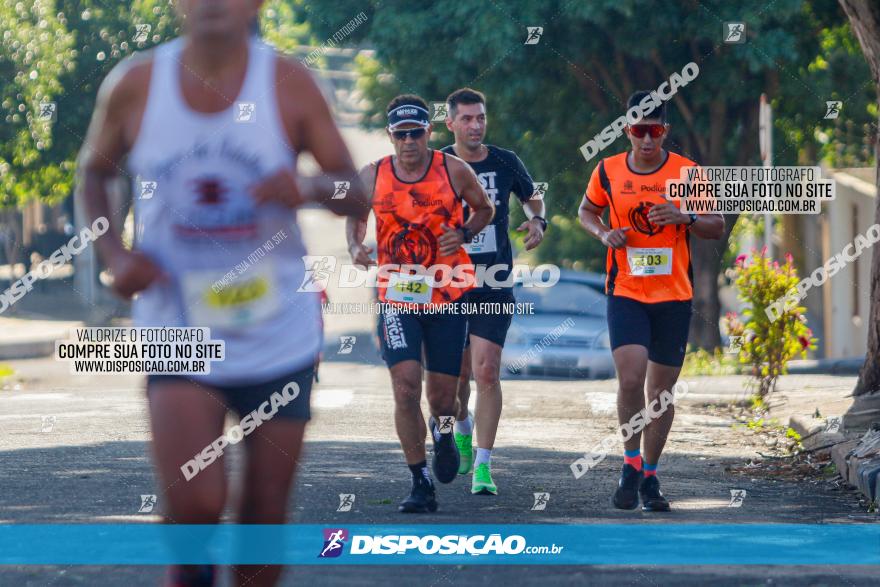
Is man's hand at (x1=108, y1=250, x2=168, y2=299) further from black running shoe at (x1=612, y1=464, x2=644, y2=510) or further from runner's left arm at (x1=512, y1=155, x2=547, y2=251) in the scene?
runner's left arm at (x1=512, y1=155, x2=547, y2=251)

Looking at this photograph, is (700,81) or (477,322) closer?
(477,322)

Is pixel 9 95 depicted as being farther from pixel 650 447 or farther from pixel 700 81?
pixel 650 447

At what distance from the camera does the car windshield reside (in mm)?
21172

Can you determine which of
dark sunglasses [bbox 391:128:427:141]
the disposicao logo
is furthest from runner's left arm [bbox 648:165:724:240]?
the disposicao logo

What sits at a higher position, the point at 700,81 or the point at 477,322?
the point at 700,81

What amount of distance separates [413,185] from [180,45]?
13.3 ft

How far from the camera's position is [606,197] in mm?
8742

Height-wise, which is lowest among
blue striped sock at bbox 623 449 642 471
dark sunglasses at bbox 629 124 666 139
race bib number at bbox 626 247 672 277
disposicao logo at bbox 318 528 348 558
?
disposicao logo at bbox 318 528 348 558

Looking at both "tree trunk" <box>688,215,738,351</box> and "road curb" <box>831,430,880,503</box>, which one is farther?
"tree trunk" <box>688,215,738,351</box>

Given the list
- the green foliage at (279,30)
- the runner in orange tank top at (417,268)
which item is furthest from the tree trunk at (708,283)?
the runner in orange tank top at (417,268)

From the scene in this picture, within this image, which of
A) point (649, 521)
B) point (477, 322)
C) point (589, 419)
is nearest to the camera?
point (649, 521)

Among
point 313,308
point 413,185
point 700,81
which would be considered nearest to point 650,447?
point 413,185

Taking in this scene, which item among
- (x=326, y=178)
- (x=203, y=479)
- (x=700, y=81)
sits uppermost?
(x=700, y=81)

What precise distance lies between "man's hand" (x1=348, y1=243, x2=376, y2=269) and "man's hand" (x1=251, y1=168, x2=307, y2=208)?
171 inches
